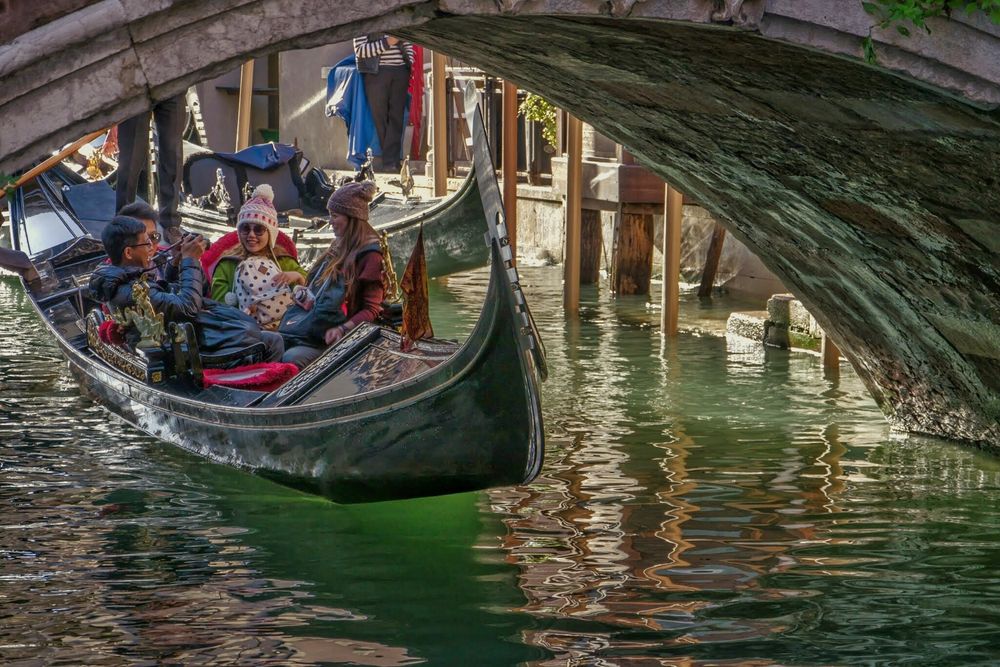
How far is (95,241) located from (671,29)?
5.15 metres

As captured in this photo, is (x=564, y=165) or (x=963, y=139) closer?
(x=963, y=139)

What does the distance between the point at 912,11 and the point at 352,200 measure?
8.97ft

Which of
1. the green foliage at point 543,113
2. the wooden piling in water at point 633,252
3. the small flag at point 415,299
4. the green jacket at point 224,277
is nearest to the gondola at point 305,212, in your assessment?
the wooden piling in water at point 633,252

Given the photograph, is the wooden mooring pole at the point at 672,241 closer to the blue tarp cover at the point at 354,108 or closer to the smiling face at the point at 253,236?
the smiling face at the point at 253,236

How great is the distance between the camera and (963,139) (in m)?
3.88

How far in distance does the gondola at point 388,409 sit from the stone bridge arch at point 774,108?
23.4 inches

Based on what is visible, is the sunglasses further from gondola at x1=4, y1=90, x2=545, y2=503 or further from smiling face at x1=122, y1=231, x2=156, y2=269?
gondola at x1=4, y1=90, x2=545, y2=503

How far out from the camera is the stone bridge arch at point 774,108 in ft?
9.06

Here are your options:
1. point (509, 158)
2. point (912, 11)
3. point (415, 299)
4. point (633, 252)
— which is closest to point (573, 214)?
point (509, 158)

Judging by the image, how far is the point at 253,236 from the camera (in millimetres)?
5902

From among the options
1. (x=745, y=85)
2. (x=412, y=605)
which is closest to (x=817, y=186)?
(x=745, y=85)

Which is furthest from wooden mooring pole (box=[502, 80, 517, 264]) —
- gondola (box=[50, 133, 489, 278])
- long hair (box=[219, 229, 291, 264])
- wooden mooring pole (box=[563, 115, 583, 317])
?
long hair (box=[219, 229, 291, 264])

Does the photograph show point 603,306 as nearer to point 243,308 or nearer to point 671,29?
point 243,308

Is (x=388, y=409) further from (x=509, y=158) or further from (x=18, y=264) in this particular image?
(x=509, y=158)
